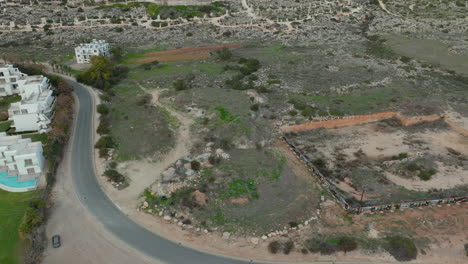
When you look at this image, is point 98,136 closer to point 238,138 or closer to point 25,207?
point 25,207

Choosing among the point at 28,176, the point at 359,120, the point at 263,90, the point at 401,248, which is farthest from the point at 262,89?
the point at 28,176

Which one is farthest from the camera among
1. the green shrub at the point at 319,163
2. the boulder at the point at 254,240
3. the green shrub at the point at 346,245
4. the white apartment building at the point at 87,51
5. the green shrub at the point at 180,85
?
the white apartment building at the point at 87,51

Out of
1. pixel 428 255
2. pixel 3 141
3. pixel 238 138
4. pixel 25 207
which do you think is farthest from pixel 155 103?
pixel 428 255

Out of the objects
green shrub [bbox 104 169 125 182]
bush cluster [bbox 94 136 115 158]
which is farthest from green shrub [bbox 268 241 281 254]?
bush cluster [bbox 94 136 115 158]

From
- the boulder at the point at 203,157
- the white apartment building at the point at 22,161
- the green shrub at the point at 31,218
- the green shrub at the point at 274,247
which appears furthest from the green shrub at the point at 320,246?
the white apartment building at the point at 22,161

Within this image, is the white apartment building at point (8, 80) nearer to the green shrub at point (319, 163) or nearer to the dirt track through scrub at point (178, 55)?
the dirt track through scrub at point (178, 55)

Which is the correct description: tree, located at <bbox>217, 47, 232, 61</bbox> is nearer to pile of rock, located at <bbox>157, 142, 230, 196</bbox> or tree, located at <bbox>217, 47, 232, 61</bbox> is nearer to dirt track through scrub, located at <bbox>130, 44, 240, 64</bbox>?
dirt track through scrub, located at <bbox>130, 44, 240, 64</bbox>

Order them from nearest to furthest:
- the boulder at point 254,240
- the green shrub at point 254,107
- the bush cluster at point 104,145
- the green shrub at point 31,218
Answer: the green shrub at point 31,218 → the boulder at point 254,240 → the bush cluster at point 104,145 → the green shrub at point 254,107
